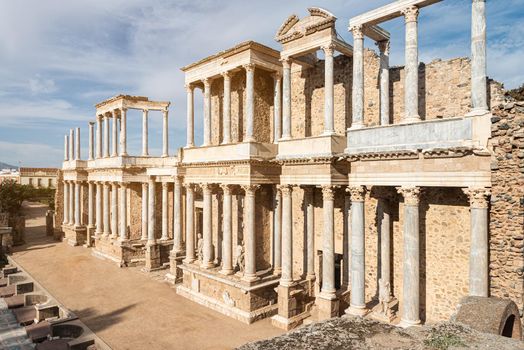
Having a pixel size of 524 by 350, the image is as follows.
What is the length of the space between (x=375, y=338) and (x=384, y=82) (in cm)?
1086

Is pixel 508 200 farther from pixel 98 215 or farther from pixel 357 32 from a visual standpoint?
pixel 98 215

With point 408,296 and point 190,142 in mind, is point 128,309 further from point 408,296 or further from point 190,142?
point 408,296

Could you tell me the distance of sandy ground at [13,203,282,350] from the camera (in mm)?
13219

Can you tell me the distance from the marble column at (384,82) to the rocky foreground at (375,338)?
9435mm

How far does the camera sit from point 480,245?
32.3 feet

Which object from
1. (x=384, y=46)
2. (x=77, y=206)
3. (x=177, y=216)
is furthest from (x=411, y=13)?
(x=77, y=206)

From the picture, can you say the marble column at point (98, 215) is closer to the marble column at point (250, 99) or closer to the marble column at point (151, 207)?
the marble column at point (151, 207)

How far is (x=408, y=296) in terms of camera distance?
11164mm

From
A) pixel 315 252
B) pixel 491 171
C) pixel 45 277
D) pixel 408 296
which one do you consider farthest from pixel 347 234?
pixel 45 277

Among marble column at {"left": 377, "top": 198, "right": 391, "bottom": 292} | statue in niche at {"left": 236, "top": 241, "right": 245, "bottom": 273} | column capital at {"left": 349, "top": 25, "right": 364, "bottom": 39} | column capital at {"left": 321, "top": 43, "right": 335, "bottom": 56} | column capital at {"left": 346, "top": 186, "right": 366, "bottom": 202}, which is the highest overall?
column capital at {"left": 349, "top": 25, "right": 364, "bottom": 39}

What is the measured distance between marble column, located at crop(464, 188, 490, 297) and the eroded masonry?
0.03m

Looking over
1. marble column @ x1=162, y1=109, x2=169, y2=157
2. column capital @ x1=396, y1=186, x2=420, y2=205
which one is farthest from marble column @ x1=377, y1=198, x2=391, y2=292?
marble column @ x1=162, y1=109, x2=169, y2=157

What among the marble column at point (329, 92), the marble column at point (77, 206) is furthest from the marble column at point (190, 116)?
the marble column at point (77, 206)

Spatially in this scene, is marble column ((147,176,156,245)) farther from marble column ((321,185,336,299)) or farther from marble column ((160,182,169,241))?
marble column ((321,185,336,299))
